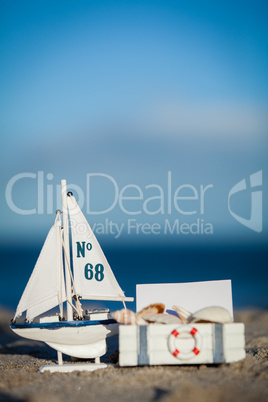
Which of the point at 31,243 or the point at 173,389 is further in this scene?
the point at 31,243

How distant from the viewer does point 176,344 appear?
6922 mm

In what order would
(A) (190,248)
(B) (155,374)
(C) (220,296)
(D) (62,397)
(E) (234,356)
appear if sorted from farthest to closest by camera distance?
(A) (190,248), (C) (220,296), (E) (234,356), (B) (155,374), (D) (62,397)

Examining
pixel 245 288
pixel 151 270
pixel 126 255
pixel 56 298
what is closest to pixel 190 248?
pixel 126 255

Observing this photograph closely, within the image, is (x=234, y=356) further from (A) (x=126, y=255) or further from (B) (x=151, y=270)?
(A) (x=126, y=255)

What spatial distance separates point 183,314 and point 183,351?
67 cm

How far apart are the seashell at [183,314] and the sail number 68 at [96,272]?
126 centimetres

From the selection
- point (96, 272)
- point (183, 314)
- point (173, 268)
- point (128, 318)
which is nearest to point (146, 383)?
point (128, 318)

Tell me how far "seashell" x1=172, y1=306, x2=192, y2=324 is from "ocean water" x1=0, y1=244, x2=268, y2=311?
7328 millimetres

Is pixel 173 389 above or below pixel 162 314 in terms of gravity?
below

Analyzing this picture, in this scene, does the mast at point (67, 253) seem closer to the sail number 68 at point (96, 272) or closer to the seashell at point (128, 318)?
the sail number 68 at point (96, 272)

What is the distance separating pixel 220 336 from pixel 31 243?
89.1 feet

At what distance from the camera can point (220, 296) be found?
784cm

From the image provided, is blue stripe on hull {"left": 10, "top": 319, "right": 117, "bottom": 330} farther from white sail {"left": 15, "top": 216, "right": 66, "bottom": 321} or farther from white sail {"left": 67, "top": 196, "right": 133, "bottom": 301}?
white sail {"left": 67, "top": 196, "right": 133, "bottom": 301}

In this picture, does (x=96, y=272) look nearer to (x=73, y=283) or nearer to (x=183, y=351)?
(x=73, y=283)
